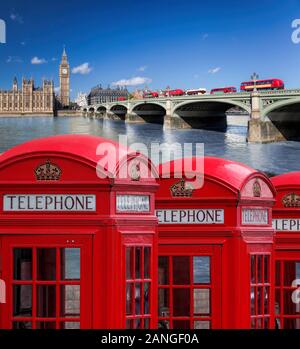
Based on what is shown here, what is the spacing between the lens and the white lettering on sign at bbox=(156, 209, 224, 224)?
1895 millimetres

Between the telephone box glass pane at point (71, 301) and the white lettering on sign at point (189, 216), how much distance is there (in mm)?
476

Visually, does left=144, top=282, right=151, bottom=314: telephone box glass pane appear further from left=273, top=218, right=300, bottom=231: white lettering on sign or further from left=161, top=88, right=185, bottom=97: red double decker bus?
left=161, top=88, right=185, bottom=97: red double decker bus

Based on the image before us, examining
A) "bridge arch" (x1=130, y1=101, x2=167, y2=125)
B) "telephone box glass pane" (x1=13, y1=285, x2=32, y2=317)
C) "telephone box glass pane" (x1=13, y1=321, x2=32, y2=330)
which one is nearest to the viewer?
"telephone box glass pane" (x1=13, y1=321, x2=32, y2=330)

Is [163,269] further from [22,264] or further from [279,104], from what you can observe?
[279,104]

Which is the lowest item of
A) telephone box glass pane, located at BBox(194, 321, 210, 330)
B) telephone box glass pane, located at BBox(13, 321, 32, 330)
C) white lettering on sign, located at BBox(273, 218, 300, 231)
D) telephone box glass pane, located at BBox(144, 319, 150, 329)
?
telephone box glass pane, located at BBox(194, 321, 210, 330)

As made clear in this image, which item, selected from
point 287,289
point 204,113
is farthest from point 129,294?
point 204,113

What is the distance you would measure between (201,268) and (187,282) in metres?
0.08

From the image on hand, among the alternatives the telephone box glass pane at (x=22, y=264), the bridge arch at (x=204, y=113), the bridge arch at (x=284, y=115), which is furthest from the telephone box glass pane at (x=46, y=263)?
the bridge arch at (x=284, y=115)

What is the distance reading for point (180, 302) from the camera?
2.26 m

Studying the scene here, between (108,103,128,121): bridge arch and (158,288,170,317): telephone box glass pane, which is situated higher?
(108,103,128,121): bridge arch

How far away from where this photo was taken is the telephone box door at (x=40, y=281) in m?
1.64

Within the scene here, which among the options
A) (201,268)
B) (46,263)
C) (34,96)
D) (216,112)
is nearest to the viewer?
(46,263)

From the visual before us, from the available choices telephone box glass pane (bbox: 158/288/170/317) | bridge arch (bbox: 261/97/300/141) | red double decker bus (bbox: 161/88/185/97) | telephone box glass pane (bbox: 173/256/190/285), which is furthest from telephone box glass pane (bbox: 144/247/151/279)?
bridge arch (bbox: 261/97/300/141)
